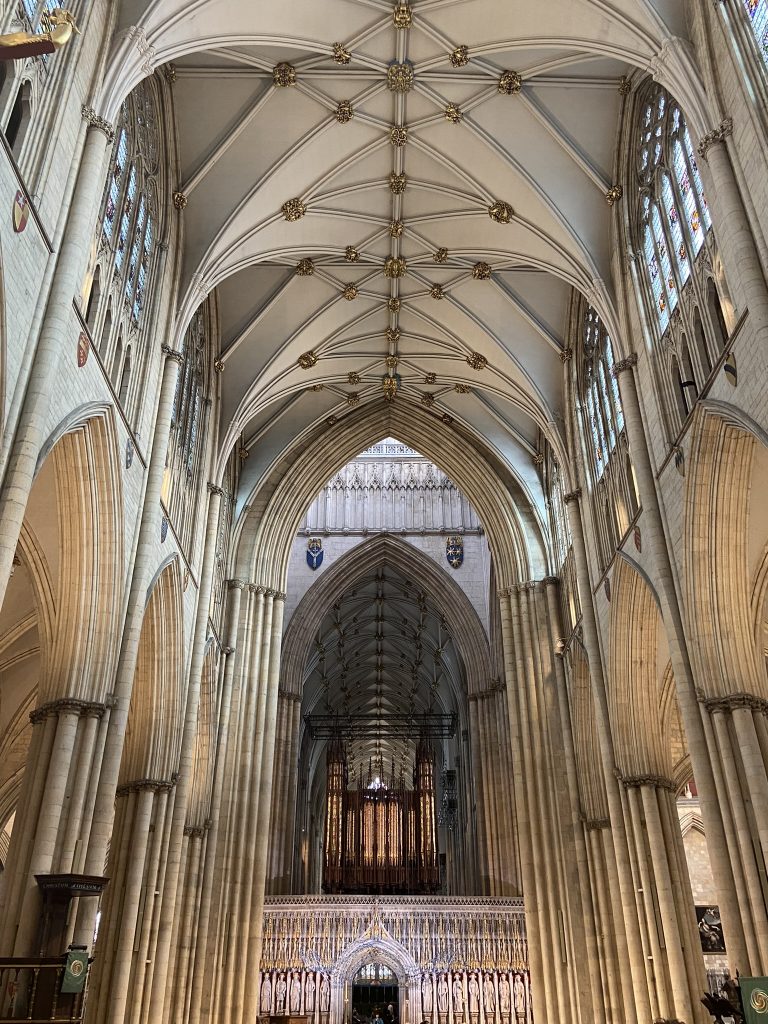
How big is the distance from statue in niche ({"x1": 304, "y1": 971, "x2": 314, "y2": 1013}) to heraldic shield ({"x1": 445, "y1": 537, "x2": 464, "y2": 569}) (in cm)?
1539

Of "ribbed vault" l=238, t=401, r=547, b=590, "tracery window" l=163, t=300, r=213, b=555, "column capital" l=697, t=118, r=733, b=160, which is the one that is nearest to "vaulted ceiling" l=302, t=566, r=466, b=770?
"ribbed vault" l=238, t=401, r=547, b=590

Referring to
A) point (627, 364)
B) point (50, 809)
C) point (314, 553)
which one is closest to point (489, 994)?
point (50, 809)

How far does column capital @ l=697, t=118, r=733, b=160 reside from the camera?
11297 millimetres

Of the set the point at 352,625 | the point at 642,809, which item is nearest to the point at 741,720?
the point at 642,809

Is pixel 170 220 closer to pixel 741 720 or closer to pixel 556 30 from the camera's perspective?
pixel 556 30

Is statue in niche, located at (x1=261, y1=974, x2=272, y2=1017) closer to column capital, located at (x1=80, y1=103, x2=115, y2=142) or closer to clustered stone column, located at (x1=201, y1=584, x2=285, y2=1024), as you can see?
clustered stone column, located at (x1=201, y1=584, x2=285, y2=1024)

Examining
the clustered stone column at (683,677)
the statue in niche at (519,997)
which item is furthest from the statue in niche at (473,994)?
the clustered stone column at (683,677)

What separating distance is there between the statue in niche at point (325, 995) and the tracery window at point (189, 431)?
11704 mm

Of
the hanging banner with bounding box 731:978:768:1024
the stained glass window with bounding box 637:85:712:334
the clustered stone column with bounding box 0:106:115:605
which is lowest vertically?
the hanging banner with bounding box 731:978:768:1024

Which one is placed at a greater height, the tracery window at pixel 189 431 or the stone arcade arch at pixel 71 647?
the tracery window at pixel 189 431

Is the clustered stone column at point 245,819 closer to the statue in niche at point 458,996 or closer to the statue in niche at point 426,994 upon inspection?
the statue in niche at point 426,994

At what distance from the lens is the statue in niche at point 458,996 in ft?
71.0

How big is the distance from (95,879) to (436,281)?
1500 cm

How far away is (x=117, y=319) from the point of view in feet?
43.4
